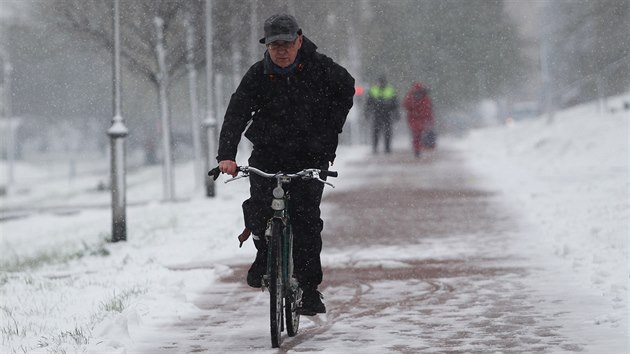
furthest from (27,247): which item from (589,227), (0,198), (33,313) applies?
(0,198)

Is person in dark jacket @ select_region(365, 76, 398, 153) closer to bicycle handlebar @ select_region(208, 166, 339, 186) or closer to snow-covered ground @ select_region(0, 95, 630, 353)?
snow-covered ground @ select_region(0, 95, 630, 353)

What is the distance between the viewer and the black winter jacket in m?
7.13

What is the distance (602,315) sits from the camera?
763 cm

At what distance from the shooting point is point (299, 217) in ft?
24.0

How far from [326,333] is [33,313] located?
219 centimetres

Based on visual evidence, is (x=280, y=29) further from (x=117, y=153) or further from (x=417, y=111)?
(x=417, y=111)

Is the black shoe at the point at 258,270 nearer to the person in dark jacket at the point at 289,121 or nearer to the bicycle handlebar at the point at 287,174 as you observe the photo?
the person in dark jacket at the point at 289,121

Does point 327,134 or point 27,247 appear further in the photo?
point 27,247

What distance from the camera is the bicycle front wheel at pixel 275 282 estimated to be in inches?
267

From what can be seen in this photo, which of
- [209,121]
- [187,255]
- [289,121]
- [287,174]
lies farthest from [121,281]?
[209,121]

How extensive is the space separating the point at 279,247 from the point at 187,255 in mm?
5404

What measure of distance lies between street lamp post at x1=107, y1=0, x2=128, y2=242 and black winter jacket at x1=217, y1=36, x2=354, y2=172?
7.04 m

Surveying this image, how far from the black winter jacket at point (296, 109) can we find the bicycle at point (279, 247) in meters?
0.20

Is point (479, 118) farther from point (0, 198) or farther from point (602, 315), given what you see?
point (602, 315)
